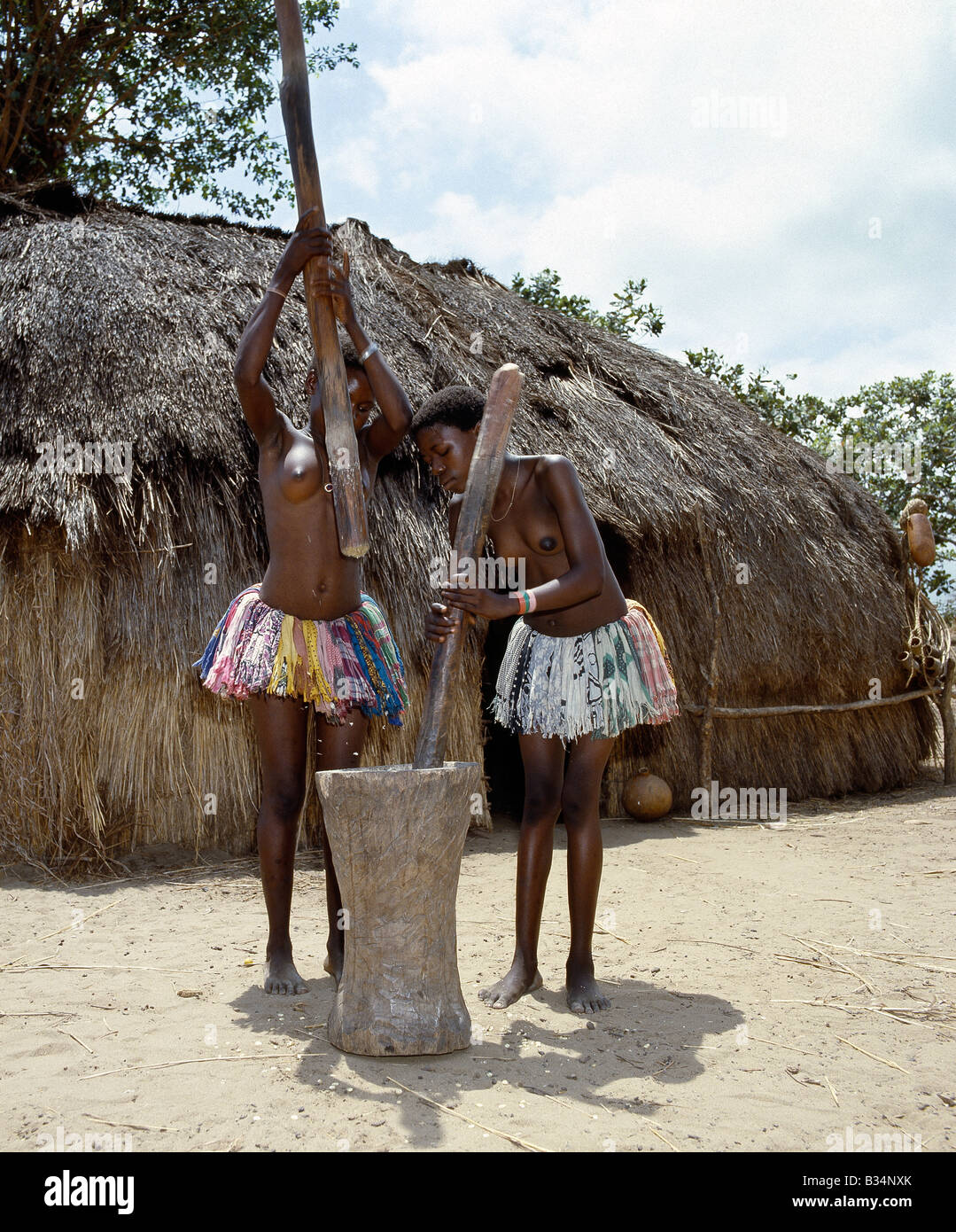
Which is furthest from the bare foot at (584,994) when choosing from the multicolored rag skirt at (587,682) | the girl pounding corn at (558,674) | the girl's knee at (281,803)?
the girl's knee at (281,803)

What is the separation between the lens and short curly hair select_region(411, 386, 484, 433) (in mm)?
2730

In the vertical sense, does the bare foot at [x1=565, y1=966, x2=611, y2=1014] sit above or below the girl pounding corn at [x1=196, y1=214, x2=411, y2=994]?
below

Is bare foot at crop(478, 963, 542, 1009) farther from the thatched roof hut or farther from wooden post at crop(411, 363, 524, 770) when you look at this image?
the thatched roof hut

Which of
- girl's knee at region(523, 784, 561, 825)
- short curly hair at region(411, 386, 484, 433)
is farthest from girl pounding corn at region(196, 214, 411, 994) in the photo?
girl's knee at region(523, 784, 561, 825)

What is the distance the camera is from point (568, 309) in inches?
438

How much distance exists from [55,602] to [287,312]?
2.31 metres

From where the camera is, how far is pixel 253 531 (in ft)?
16.3

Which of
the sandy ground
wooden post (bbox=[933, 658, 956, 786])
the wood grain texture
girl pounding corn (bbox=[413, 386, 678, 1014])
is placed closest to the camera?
the sandy ground

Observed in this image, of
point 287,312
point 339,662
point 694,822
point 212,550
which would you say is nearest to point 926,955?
point 339,662

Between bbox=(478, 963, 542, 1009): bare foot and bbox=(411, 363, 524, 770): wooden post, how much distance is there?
27.3 inches

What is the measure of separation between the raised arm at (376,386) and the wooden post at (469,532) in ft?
1.09

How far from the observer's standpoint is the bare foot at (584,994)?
2.62m

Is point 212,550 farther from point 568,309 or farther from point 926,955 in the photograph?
point 568,309

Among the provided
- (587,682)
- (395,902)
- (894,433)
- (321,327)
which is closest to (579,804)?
(587,682)
